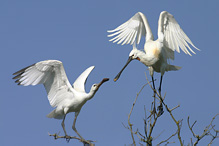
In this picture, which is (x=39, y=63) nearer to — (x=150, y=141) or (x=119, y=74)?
(x=119, y=74)

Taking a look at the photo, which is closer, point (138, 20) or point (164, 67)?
point (164, 67)

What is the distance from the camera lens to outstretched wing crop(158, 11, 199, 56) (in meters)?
12.3

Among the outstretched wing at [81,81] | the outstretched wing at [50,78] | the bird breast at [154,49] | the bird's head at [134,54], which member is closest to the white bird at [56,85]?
the outstretched wing at [50,78]

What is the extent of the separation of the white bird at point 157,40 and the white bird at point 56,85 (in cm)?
131

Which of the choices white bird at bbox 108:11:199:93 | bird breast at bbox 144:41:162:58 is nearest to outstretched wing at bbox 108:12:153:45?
white bird at bbox 108:11:199:93

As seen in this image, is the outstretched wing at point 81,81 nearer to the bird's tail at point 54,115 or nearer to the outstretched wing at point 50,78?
the outstretched wing at point 50,78

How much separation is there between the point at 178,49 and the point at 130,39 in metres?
1.50

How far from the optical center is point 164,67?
39.0 feet

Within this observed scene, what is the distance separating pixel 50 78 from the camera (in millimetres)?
10930

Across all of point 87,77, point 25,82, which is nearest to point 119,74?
point 87,77

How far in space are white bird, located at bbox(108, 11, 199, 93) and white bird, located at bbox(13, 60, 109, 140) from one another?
1.31 meters

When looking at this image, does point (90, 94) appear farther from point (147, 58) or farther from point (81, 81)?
point (147, 58)

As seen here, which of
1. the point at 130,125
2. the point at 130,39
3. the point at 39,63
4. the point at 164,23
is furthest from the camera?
the point at 130,39

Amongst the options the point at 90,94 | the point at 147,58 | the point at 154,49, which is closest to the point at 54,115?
the point at 90,94
